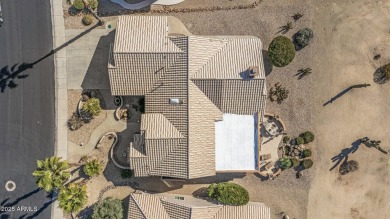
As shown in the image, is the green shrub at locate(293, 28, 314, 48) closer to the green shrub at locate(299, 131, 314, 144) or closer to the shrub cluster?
the green shrub at locate(299, 131, 314, 144)

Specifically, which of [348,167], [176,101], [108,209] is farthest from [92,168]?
[348,167]

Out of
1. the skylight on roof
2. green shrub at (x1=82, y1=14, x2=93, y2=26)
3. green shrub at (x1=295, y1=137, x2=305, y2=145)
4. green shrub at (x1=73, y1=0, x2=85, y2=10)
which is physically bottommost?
green shrub at (x1=295, y1=137, x2=305, y2=145)

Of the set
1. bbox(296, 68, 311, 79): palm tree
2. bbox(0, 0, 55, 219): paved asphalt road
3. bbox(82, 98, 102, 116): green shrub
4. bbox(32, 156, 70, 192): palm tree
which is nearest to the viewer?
bbox(32, 156, 70, 192): palm tree

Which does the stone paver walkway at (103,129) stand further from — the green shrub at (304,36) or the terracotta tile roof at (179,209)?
the green shrub at (304,36)

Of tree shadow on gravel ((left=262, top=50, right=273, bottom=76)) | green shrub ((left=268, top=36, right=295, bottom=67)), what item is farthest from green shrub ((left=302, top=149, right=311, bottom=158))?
green shrub ((left=268, top=36, right=295, bottom=67))

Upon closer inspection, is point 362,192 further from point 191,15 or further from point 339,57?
point 191,15

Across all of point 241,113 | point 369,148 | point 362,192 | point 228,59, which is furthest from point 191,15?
point 362,192
